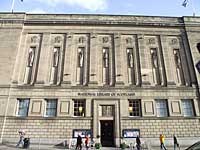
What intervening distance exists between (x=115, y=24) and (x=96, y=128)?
14808 millimetres

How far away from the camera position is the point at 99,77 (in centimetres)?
2773

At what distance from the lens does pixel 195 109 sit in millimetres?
26359

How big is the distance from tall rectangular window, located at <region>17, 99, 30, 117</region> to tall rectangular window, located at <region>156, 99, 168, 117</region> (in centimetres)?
1571

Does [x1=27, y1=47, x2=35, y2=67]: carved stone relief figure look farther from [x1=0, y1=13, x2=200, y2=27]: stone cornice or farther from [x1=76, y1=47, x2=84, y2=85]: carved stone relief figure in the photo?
[x1=76, y1=47, x2=84, y2=85]: carved stone relief figure

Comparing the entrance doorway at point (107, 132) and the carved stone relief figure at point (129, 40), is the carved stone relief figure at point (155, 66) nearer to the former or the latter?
the carved stone relief figure at point (129, 40)

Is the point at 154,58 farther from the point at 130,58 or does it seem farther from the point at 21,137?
the point at 21,137

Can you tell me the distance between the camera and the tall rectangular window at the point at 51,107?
84.7 ft

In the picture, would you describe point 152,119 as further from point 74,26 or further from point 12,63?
point 12,63

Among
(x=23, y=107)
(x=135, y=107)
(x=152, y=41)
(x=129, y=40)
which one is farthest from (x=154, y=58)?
(x=23, y=107)

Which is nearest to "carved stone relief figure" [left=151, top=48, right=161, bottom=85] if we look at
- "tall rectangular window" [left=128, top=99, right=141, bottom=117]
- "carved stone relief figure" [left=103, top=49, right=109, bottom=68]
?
"tall rectangular window" [left=128, top=99, right=141, bottom=117]

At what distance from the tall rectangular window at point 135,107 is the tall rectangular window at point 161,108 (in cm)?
226

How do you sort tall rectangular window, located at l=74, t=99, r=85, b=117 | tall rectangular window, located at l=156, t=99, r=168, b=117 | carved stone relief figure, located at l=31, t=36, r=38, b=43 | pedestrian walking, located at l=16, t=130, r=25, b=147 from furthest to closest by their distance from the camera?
carved stone relief figure, located at l=31, t=36, r=38, b=43 → tall rectangular window, located at l=156, t=99, r=168, b=117 → tall rectangular window, located at l=74, t=99, r=85, b=117 → pedestrian walking, located at l=16, t=130, r=25, b=147

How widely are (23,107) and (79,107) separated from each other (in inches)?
264

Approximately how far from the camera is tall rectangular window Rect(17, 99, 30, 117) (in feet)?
84.6
